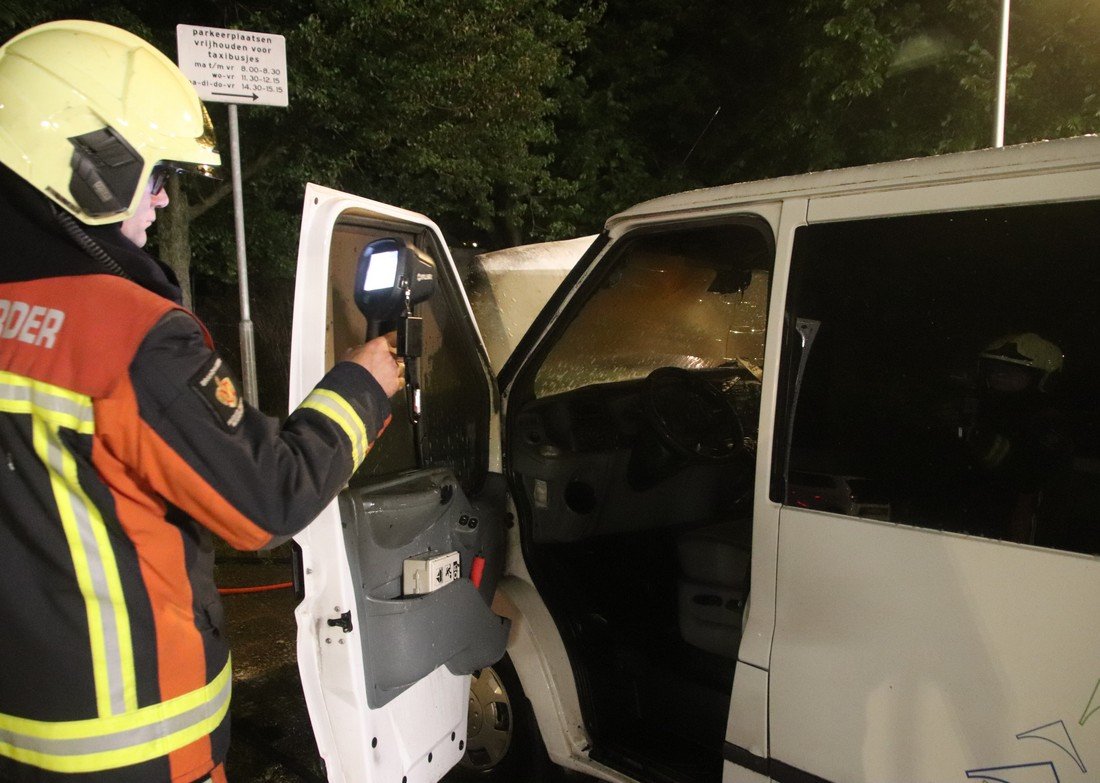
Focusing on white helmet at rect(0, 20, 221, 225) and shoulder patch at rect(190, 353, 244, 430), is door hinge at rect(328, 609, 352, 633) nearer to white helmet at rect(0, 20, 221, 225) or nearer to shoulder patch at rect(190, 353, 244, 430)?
shoulder patch at rect(190, 353, 244, 430)

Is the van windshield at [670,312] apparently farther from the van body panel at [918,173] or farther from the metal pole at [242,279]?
the metal pole at [242,279]

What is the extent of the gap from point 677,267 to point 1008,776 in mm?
1837

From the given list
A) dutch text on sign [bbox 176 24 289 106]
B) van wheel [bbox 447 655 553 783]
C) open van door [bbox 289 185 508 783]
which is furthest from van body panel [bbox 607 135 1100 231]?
dutch text on sign [bbox 176 24 289 106]

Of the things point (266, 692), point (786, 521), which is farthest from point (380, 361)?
point (266, 692)

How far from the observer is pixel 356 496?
1.99 meters

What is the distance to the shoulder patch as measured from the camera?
1.35m

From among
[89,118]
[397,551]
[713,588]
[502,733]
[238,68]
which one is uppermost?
[238,68]

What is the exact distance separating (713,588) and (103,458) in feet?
6.21

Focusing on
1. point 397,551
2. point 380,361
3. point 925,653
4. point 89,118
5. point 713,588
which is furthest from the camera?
point 713,588

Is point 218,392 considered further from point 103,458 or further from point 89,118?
point 89,118

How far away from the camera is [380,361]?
1.75 meters

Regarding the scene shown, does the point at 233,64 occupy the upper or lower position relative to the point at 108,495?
upper

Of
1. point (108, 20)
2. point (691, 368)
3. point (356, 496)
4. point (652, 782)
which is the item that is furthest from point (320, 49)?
point (652, 782)

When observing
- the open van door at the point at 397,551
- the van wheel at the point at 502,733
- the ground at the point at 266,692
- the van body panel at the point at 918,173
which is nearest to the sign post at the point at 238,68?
the ground at the point at 266,692
